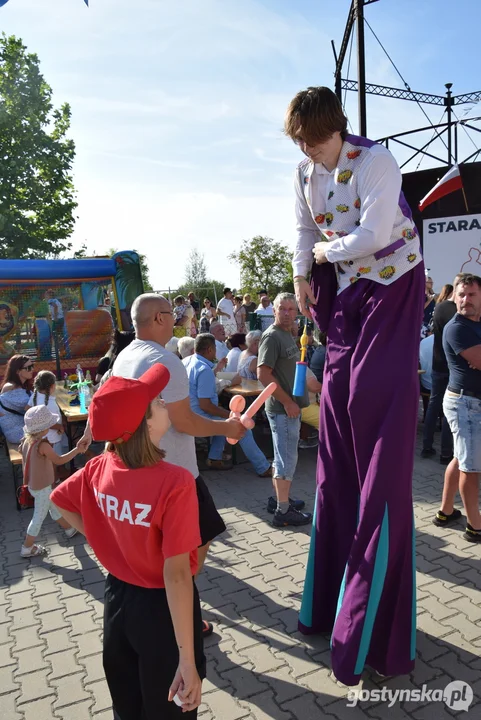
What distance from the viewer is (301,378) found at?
2.96 meters

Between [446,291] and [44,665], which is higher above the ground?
[446,291]

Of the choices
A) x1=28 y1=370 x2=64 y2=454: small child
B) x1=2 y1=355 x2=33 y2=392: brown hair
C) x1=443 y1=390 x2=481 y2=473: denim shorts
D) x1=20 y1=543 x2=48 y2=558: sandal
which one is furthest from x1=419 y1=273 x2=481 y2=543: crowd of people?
x1=2 y1=355 x2=33 y2=392: brown hair

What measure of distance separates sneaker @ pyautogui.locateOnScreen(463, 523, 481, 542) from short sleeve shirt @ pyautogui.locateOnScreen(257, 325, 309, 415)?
5.26 feet

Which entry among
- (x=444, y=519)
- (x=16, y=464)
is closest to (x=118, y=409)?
(x=444, y=519)

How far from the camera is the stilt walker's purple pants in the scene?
240cm

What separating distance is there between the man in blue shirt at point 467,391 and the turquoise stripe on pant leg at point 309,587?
172 centimetres

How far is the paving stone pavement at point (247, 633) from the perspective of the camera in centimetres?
259

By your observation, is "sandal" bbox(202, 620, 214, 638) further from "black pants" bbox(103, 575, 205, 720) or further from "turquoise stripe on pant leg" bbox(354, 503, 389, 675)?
"black pants" bbox(103, 575, 205, 720)

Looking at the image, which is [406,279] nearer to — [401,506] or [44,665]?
[401,506]

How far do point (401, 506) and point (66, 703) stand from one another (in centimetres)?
190

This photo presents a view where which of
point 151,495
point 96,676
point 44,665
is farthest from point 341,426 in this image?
point 44,665

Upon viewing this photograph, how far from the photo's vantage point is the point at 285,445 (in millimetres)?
4574

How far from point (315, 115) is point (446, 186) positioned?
364 inches

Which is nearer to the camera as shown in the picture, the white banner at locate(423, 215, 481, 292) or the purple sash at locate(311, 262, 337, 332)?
the purple sash at locate(311, 262, 337, 332)
